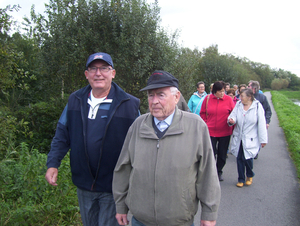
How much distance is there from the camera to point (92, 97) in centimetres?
258

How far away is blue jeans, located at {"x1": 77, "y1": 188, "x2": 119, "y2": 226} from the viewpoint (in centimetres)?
251

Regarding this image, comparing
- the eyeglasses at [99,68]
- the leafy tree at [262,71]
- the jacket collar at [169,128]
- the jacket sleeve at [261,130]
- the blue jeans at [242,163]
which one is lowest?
the blue jeans at [242,163]

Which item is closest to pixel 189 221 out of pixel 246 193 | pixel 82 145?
pixel 82 145

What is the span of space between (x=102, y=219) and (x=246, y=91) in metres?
3.93

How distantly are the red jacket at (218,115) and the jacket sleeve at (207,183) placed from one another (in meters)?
3.57

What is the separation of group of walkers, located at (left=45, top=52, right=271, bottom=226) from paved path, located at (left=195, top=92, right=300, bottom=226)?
2108mm

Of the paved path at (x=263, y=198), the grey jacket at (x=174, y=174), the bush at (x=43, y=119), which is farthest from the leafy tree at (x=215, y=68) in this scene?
the grey jacket at (x=174, y=174)

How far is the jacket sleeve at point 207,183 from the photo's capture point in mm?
1963

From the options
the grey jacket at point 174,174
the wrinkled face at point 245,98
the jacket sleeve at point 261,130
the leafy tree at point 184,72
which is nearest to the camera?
the grey jacket at point 174,174

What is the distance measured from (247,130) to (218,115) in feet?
2.13

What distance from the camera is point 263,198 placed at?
188 inches

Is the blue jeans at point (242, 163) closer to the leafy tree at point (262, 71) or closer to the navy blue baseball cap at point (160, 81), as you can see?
the navy blue baseball cap at point (160, 81)

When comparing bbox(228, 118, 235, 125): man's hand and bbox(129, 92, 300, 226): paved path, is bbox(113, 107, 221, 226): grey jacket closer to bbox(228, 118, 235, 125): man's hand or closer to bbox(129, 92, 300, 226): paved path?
bbox(129, 92, 300, 226): paved path

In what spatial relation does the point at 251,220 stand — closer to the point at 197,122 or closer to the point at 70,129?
the point at 197,122
